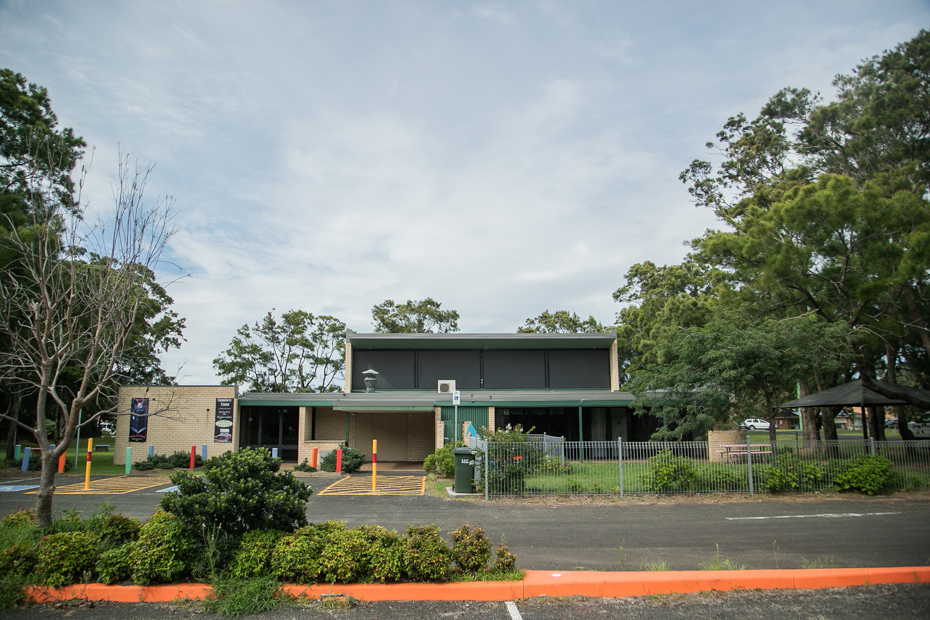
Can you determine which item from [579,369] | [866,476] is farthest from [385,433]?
[866,476]

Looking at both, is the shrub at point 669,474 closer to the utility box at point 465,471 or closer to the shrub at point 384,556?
the utility box at point 465,471

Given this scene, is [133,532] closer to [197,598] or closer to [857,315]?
[197,598]

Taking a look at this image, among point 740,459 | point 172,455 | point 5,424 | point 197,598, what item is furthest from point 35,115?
point 740,459

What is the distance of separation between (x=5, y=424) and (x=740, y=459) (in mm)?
37925

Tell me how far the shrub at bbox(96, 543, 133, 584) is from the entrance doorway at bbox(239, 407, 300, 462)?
825 inches

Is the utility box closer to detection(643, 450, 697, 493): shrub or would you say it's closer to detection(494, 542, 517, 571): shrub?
detection(643, 450, 697, 493): shrub

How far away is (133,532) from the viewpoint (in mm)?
7387

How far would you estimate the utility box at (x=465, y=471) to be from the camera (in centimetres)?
1544

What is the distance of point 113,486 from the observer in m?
18.0

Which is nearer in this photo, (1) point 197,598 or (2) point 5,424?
(1) point 197,598

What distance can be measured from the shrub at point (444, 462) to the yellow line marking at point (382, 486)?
0.69 meters

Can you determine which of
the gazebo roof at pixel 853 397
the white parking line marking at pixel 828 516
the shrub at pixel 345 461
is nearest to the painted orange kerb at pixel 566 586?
the white parking line marking at pixel 828 516

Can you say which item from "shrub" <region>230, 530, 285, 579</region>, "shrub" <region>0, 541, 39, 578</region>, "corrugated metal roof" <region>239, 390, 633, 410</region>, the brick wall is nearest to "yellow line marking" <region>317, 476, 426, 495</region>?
"corrugated metal roof" <region>239, 390, 633, 410</region>

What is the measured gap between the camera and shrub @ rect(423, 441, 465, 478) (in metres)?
19.4
